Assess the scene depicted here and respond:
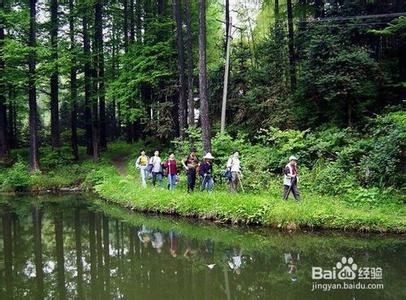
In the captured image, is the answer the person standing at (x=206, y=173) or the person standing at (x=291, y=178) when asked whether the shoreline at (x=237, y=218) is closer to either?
the person standing at (x=291, y=178)

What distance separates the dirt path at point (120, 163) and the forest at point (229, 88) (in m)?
0.21

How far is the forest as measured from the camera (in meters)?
16.6

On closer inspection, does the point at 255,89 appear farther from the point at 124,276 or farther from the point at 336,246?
the point at 124,276

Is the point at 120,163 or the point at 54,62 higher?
the point at 54,62

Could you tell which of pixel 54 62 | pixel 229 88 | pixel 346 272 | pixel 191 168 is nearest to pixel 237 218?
pixel 191 168

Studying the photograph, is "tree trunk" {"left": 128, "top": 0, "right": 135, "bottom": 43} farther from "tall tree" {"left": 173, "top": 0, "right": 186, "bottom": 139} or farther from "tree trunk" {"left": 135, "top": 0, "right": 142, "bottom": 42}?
"tall tree" {"left": 173, "top": 0, "right": 186, "bottom": 139}

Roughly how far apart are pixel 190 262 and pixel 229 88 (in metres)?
16.6

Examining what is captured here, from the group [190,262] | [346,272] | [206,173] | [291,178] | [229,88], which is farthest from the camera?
[229,88]

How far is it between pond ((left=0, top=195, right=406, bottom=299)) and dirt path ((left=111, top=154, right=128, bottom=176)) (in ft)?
37.0

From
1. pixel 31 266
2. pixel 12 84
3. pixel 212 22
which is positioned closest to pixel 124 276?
pixel 31 266

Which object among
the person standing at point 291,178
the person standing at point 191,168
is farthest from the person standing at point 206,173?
the person standing at point 291,178

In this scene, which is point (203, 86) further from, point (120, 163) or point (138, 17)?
point (138, 17)

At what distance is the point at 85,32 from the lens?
92.3 ft

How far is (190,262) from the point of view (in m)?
9.91
